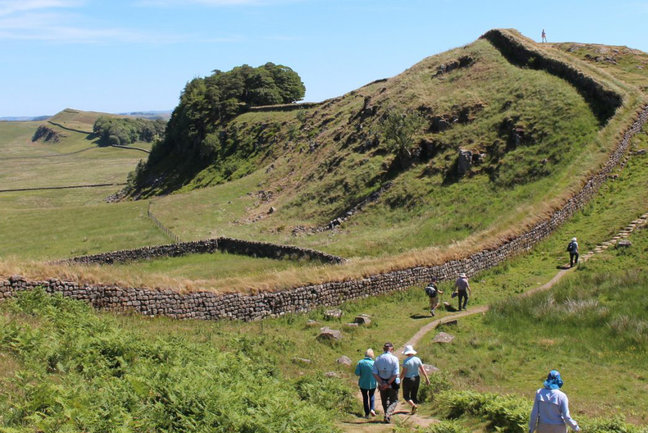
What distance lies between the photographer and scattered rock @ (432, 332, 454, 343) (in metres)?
20.7

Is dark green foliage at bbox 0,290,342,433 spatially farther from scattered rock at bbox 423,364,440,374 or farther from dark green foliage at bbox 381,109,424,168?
dark green foliage at bbox 381,109,424,168

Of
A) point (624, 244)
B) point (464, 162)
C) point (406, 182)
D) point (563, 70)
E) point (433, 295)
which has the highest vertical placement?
point (563, 70)

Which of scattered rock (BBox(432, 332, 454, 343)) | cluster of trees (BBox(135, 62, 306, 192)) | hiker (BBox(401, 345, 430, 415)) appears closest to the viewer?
hiker (BBox(401, 345, 430, 415))

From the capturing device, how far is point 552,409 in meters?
11.2

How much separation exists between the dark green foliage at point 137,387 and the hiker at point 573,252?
57.6 feet

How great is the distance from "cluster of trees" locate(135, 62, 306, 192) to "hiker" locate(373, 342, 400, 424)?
96322 millimetres

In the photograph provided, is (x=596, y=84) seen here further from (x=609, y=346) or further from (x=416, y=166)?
(x=609, y=346)

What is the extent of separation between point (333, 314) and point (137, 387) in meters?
13.6

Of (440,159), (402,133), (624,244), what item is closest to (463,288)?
(624,244)

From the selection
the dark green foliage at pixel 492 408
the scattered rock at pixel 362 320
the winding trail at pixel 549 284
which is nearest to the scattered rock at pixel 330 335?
the scattered rock at pixel 362 320

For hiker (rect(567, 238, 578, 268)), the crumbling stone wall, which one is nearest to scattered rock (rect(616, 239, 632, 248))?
hiker (rect(567, 238, 578, 268))

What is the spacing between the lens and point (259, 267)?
37.7 metres

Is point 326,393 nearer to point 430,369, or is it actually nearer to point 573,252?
point 430,369

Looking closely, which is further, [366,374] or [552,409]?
[366,374]
